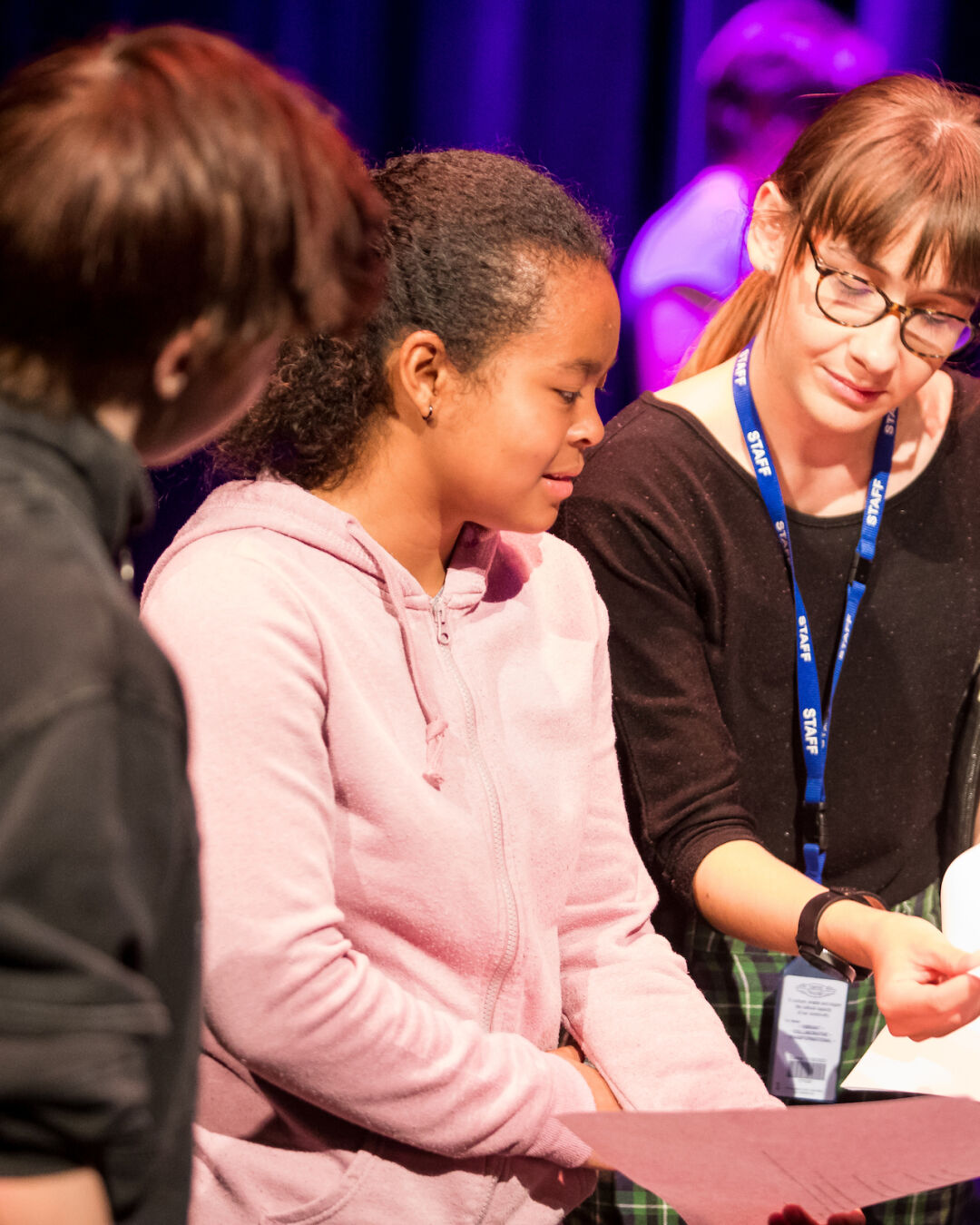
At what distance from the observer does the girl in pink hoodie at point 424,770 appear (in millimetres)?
983

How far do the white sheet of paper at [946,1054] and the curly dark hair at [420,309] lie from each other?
0.72m

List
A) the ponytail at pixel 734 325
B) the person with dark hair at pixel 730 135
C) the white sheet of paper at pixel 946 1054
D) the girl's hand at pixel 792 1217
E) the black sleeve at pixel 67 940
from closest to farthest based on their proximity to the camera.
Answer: the black sleeve at pixel 67 940 < the girl's hand at pixel 792 1217 < the white sheet of paper at pixel 946 1054 < the ponytail at pixel 734 325 < the person with dark hair at pixel 730 135

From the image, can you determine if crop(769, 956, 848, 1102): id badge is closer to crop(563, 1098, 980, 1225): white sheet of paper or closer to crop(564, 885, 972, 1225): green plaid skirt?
crop(564, 885, 972, 1225): green plaid skirt

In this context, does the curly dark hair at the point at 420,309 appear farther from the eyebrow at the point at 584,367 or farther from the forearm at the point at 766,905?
the forearm at the point at 766,905

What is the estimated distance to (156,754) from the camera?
59 cm

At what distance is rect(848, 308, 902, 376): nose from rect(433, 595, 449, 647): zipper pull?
529 millimetres

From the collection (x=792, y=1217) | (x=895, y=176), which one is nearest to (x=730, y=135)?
(x=895, y=176)

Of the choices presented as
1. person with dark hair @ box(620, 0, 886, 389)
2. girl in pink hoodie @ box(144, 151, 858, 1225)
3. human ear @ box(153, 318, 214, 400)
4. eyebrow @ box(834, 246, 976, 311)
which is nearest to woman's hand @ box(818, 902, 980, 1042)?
girl in pink hoodie @ box(144, 151, 858, 1225)

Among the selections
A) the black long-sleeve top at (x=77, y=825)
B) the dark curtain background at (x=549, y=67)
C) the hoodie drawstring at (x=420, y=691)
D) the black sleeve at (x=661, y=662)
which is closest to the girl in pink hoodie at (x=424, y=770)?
the hoodie drawstring at (x=420, y=691)

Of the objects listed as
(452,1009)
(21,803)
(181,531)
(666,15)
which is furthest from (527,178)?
(666,15)

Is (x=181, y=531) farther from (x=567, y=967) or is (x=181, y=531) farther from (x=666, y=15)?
(x=666, y=15)

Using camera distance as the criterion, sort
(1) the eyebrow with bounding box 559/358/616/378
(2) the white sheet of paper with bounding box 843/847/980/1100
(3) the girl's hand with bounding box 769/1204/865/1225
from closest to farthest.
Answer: (3) the girl's hand with bounding box 769/1204/865/1225 → (1) the eyebrow with bounding box 559/358/616/378 → (2) the white sheet of paper with bounding box 843/847/980/1100

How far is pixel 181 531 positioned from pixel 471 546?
0.30m

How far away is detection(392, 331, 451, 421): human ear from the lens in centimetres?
116
